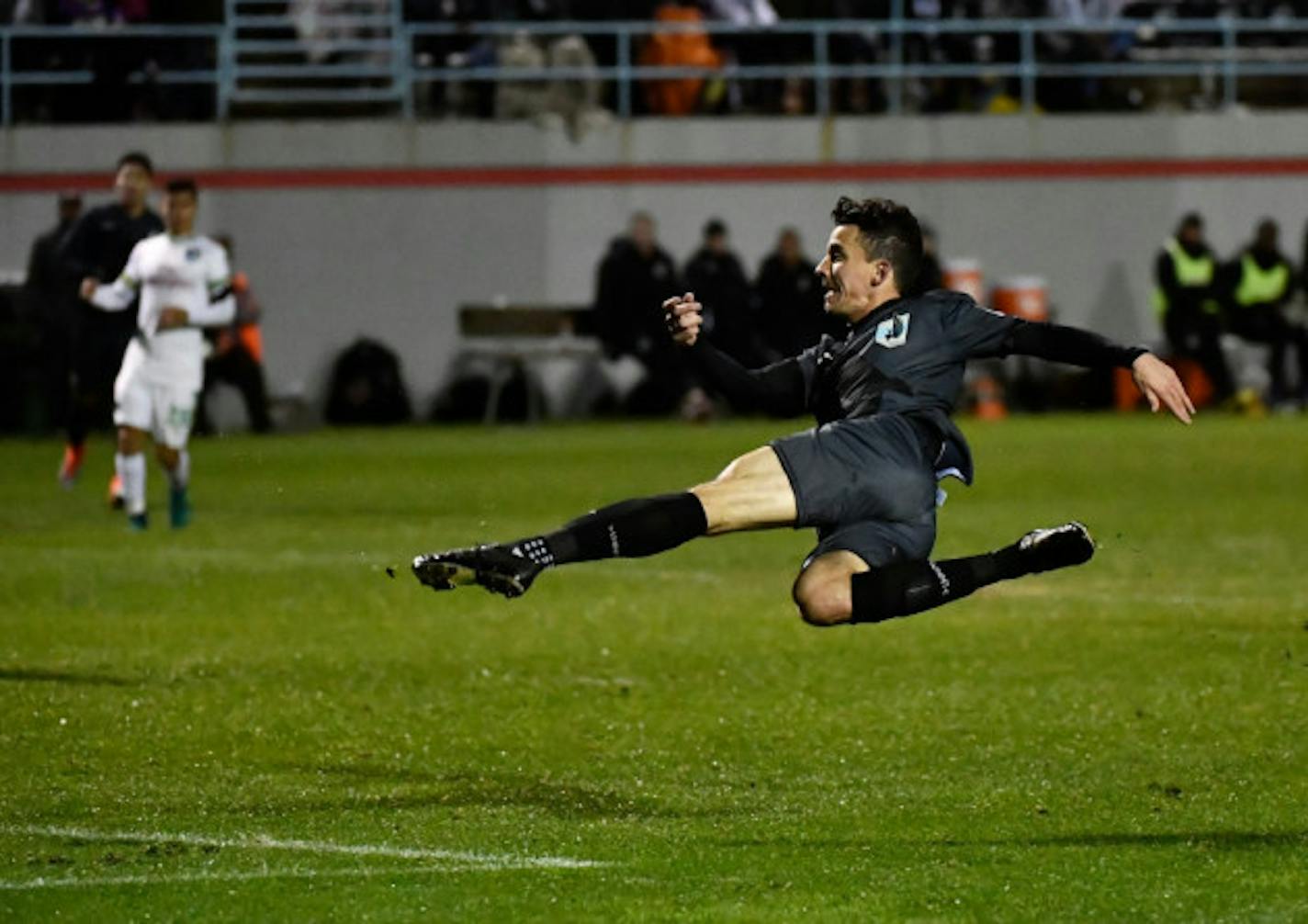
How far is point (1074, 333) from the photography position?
7965mm

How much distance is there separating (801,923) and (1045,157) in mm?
24190

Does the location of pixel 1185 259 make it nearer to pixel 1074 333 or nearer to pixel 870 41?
pixel 870 41

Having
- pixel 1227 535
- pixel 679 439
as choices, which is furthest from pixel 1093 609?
pixel 679 439

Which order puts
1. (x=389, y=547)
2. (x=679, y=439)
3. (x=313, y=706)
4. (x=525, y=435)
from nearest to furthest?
(x=313, y=706) < (x=389, y=547) < (x=679, y=439) < (x=525, y=435)

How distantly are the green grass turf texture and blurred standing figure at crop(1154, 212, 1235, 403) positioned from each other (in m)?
9.77

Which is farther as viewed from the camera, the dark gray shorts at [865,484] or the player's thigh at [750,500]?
the dark gray shorts at [865,484]

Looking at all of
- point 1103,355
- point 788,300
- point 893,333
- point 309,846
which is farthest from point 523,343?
point 309,846

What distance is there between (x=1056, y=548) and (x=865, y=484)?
768 millimetres

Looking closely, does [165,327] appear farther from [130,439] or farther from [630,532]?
[630,532]

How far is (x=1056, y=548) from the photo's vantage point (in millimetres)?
8492

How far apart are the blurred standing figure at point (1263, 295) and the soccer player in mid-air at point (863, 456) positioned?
67.5ft

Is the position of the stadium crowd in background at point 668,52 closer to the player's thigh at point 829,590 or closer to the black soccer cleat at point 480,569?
the player's thigh at point 829,590

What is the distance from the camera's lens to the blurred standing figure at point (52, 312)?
80.8ft

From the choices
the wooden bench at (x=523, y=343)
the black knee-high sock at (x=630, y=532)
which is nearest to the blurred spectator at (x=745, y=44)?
the wooden bench at (x=523, y=343)
